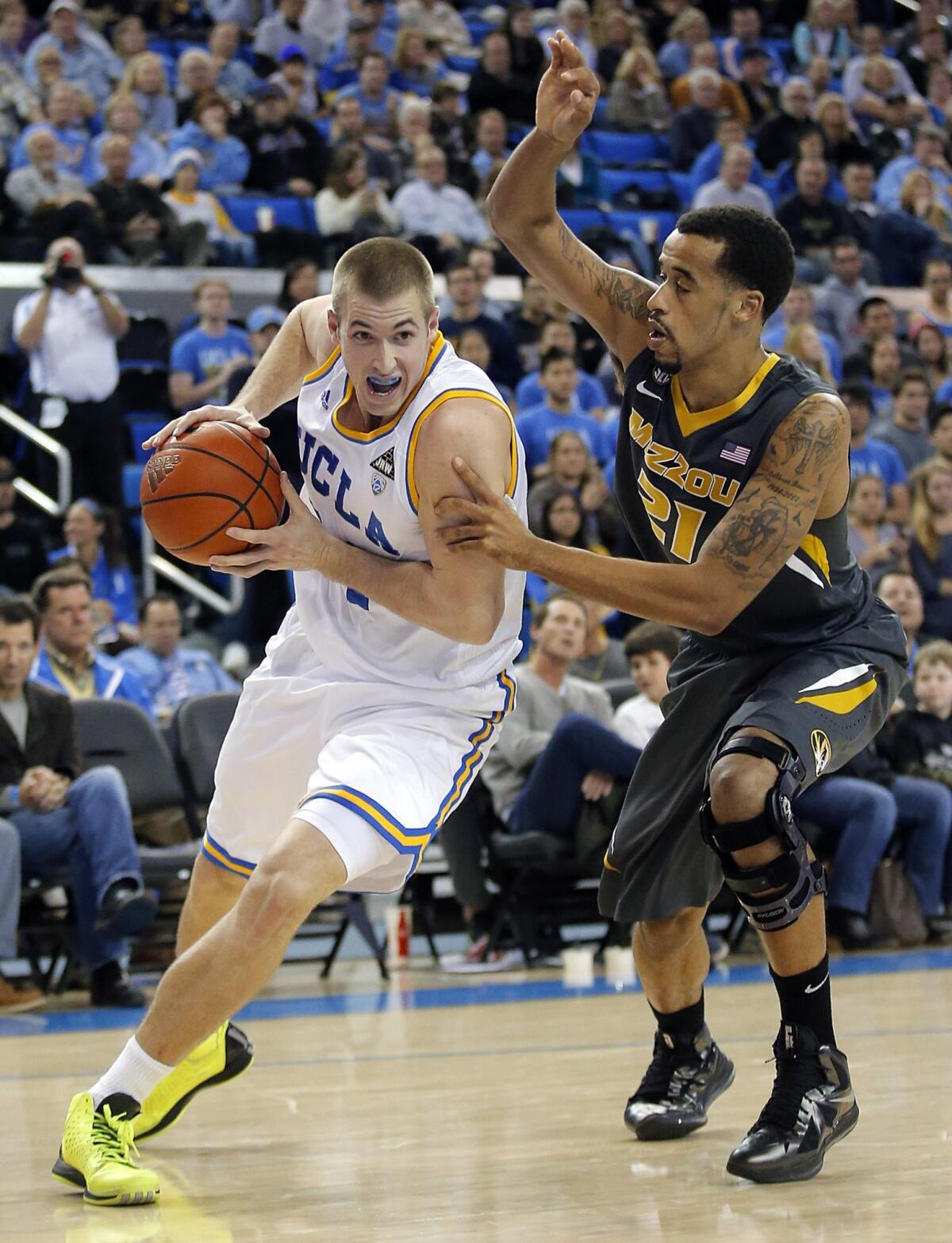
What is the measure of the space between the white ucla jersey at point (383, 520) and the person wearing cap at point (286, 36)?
1127 centimetres

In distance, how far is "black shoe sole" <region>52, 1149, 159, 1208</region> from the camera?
3.49 metres

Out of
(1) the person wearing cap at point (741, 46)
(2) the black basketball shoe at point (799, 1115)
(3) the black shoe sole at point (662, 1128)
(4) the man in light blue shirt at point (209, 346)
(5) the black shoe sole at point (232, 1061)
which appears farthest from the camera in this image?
(1) the person wearing cap at point (741, 46)

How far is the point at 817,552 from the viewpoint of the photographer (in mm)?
3920

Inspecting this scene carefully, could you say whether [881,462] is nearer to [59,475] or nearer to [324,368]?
[59,475]

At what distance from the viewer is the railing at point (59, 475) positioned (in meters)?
9.88

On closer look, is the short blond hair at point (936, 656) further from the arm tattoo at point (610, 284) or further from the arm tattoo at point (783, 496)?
the arm tattoo at point (783, 496)

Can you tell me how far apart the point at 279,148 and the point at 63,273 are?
3.42 meters

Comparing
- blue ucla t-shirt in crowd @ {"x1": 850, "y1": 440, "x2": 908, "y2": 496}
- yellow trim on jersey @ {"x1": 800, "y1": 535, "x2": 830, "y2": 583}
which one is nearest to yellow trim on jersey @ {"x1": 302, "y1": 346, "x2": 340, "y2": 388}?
yellow trim on jersey @ {"x1": 800, "y1": 535, "x2": 830, "y2": 583}

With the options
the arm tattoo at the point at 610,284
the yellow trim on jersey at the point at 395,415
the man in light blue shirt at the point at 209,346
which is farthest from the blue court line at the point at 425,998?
the man in light blue shirt at the point at 209,346

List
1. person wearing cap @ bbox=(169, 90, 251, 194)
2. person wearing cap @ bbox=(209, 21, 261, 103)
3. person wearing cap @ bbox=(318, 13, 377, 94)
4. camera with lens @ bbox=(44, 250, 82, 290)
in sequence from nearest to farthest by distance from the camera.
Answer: camera with lens @ bbox=(44, 250, 82, 290)
person wearing cap @ bbox=(169, 90, 251, 194)
person wearing cap @ bbox=(209, 21, 261, 103)
person wearing cap @ bbox=(318, 13, 377, 94)

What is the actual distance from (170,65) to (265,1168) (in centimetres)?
1208

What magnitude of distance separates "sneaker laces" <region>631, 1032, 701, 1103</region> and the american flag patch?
1.44 metres

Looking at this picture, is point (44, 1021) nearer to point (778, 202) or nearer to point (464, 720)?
point (464, 720)

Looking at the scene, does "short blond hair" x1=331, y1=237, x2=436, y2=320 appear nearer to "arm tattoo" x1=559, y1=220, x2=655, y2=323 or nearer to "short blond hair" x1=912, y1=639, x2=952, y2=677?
"arm tattoo" x1=559, y1=220, x2=655, y2=323
